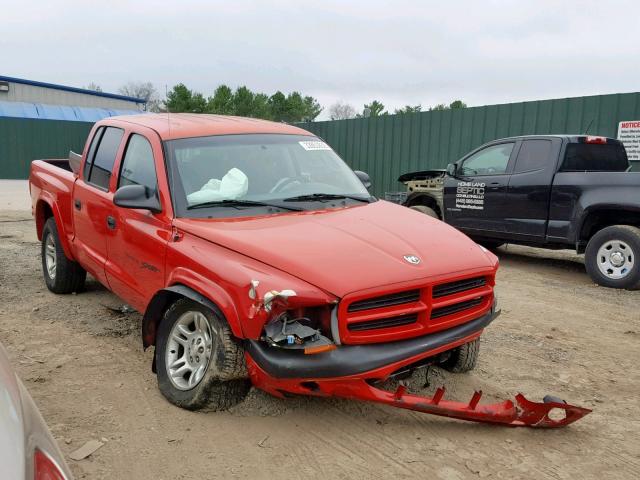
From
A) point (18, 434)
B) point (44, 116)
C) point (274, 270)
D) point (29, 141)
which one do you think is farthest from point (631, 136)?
point (44, 116)

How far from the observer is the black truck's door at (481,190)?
836cm

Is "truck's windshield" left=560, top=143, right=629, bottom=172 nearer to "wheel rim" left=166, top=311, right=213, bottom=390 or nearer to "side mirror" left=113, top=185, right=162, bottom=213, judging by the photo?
"side mirror" left=113, top=185, right=162, bottom=213

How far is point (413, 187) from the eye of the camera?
1050 centimetres

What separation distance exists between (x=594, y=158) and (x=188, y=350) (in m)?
6.57

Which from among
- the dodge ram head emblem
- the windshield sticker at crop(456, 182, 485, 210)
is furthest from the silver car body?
the windshield sticker at crop(456, 182, 485, 210)

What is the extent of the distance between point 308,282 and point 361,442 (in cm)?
101

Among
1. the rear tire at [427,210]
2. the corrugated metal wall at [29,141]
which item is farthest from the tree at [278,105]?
the rear tire at [427,210]

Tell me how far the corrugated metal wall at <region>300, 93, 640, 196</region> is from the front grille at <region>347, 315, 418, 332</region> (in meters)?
8.93

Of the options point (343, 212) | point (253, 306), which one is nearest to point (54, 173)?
point (343, 212)

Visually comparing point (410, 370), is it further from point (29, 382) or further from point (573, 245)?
point (573, 245)

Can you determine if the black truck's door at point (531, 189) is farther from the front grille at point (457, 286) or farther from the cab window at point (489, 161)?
the front grille at point (457, 286)

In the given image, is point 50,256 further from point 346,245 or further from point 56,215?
point 346,245

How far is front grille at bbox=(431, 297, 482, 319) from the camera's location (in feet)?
10.6

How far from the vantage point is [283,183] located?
414cm
